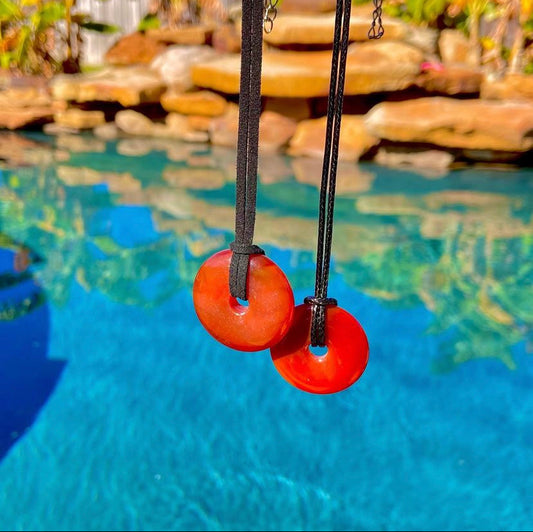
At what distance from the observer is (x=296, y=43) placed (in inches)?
399

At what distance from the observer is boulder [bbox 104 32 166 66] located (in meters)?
12.5

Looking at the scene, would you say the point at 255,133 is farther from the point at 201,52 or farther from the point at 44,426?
the point at 201,52

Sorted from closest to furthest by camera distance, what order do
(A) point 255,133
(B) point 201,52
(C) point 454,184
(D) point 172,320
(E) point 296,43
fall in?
(A) point 255,133 → (D) point 172,320 → (C) point 454,184 → (E) point 296,43 → (B) point 201,52

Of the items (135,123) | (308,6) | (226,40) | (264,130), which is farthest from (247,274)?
(226,40)

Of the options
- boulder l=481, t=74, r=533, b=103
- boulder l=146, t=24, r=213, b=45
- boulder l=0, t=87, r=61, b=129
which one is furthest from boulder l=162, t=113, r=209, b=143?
boulder l=481, t=74, r=533, b=103

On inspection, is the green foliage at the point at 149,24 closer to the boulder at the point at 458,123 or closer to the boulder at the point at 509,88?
the boulder at the point at 458,123

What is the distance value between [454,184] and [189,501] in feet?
21.8

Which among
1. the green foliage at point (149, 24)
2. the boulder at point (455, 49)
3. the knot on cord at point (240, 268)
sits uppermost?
the green foliage at point (149, 24)

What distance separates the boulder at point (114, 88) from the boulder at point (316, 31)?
2397mm

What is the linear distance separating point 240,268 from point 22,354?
3416 mm

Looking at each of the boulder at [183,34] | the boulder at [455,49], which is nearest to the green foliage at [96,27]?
the boulder at [183,34]

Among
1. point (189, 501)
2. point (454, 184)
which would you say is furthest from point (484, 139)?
point (189, 501)

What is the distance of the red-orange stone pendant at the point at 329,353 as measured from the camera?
3.71 ft

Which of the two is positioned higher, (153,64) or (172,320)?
(153,64)
